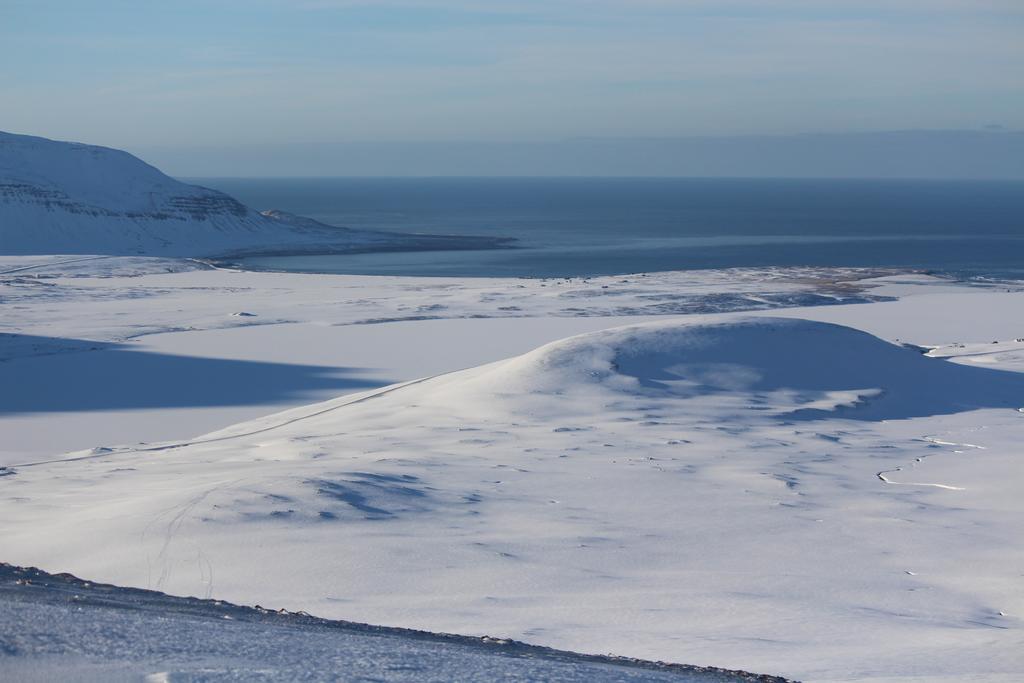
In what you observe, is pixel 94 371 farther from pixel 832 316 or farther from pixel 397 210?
pixel 397 210

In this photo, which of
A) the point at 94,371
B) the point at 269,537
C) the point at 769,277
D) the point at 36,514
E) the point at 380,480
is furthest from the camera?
the point at 769,277

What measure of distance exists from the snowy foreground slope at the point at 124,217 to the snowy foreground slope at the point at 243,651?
6337 centimetres

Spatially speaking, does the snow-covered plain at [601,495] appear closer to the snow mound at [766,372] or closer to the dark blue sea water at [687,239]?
the snow mound at [766,372]

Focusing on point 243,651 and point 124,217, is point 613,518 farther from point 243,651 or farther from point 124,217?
point 124,217

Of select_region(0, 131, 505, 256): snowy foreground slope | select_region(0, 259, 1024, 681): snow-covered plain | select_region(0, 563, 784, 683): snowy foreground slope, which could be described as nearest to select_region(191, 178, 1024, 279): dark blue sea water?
select_region(0, 131, 505, 256): snowy foreground slope

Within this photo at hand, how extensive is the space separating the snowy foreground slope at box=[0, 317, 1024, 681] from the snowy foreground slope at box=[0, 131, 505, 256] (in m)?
55.5

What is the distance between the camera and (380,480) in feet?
38.8

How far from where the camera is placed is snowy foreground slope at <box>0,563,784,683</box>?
5.45m

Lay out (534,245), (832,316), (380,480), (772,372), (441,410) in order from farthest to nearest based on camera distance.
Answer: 1. (534,245)
2. (832,316)
3. (772,372)
4. (441,410)
5. (380,480)

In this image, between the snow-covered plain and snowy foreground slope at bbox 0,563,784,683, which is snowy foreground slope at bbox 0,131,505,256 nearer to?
the snow-covered plain

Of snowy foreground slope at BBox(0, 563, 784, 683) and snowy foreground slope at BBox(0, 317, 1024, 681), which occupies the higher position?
snowy foreground slope at BBox(0, 563, 784, 683)

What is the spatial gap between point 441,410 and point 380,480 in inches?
232

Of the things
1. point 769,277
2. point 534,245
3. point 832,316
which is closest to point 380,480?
point 832,316

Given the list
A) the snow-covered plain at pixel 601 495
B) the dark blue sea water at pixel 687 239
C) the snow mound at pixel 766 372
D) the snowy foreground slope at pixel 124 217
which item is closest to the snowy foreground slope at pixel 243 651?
the snow-covered plain at pixel 601 495
